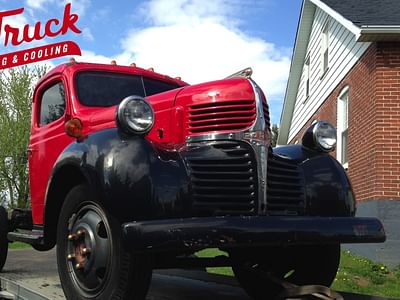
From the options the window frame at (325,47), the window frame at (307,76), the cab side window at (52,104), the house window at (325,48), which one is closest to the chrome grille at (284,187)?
the cab side window at (52,104)

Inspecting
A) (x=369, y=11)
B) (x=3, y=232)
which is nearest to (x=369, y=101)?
(x=369, y=11)

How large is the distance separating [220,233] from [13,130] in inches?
1047

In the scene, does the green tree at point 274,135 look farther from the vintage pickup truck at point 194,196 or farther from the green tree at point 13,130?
the green tree at point 13,130

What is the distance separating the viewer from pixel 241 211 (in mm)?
3328

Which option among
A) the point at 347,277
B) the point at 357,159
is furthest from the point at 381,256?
the point at 357,159

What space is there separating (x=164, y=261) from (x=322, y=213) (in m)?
1.08

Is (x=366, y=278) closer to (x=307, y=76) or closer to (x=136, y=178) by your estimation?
(x=136, y=178)

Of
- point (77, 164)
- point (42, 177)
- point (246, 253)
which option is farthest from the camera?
point (42, 177)

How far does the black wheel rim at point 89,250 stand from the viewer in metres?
3.25

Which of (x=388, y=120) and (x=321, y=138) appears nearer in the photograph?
(x=321, y=138)

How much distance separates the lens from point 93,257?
10.8 feet

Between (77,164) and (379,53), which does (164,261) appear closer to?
(77,164)

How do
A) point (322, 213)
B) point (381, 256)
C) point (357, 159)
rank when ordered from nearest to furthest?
point (322, 213)
point (381, 256)
point (357, 159)

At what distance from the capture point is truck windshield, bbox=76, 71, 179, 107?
481 cm
